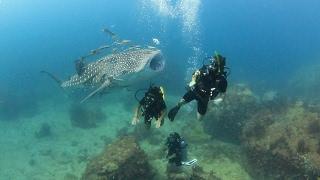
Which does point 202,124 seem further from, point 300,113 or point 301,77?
point 301,77

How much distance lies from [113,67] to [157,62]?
1493 millimetres

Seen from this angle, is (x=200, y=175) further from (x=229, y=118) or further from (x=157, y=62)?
(x=229, y=118)

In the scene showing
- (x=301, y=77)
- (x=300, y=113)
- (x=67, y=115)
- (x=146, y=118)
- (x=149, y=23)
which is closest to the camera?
(x=146, y=118)

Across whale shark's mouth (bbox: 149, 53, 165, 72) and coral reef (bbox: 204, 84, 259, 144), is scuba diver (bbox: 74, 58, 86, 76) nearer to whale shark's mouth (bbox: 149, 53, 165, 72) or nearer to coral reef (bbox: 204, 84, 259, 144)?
whale shark's mouth (bbox: 149, 53, 165, 72)

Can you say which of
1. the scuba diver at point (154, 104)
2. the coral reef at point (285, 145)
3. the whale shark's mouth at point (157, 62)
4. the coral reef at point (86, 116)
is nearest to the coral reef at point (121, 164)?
the whale shark's mouth at point (157, 62)

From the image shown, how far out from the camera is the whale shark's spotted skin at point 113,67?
9851 mm

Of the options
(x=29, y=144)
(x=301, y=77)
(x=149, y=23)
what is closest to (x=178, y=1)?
(x=149, y=23)

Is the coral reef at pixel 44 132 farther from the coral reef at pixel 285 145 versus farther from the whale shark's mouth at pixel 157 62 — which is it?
the whale shark's mouth at pixel 157 62

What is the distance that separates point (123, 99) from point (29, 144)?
7329 mm

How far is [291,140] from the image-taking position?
1169 centimetres

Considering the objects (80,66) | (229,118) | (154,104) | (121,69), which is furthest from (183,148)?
(229,118)

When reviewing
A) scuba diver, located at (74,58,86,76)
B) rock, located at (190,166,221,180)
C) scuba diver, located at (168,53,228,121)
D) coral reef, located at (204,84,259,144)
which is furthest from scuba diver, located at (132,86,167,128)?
coral reef, located at (204,84,259,144)

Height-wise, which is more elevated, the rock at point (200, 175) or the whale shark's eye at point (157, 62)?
the whale shark's eye at point (157, 62)

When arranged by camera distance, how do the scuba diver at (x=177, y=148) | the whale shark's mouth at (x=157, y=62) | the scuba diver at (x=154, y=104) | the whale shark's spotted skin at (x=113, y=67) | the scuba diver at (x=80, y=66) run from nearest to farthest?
the scuba diver at (x=154, y=104) → the scuba diver at (x=177, y=148) → the whale shark's mouth at (x=157, y=62) → the whale shark's spotted skin at (x=113, y=67) → the scuba diver at (x=80, y=66)
